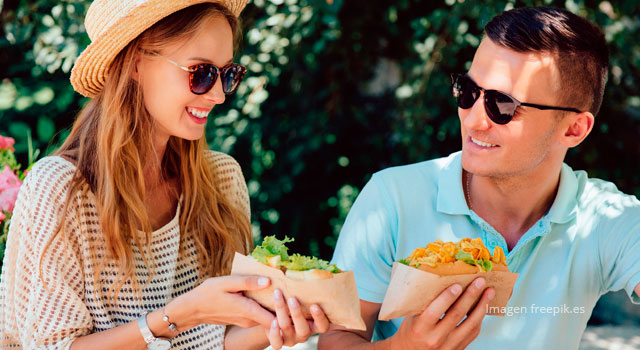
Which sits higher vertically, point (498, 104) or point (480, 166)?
point (498, 104)

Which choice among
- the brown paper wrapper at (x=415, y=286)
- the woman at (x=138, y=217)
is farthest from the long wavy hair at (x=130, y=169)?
the brown paper wrapper at (x=415, y=286)

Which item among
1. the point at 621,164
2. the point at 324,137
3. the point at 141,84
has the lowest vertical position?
the point at 621,164

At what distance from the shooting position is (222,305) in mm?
2033

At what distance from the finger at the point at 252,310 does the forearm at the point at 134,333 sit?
18cm

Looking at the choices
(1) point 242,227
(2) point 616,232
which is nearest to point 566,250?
(2) point 616,232

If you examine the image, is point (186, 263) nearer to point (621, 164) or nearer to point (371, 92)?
point (371, 92)

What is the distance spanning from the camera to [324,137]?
4.99 metres

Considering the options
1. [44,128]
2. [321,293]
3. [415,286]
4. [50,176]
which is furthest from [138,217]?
[44,128]

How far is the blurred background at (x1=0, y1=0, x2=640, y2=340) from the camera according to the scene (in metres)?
4.35

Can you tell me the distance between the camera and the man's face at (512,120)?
92.3 inches

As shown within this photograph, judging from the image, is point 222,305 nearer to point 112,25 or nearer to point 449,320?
point 449,320

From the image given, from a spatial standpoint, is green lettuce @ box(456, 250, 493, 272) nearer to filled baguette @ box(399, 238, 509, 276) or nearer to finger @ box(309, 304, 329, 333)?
filled baguette @ box(399, 238, 509, 276)

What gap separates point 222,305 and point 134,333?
1.05ft

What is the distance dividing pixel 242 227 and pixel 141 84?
2.25 feet
